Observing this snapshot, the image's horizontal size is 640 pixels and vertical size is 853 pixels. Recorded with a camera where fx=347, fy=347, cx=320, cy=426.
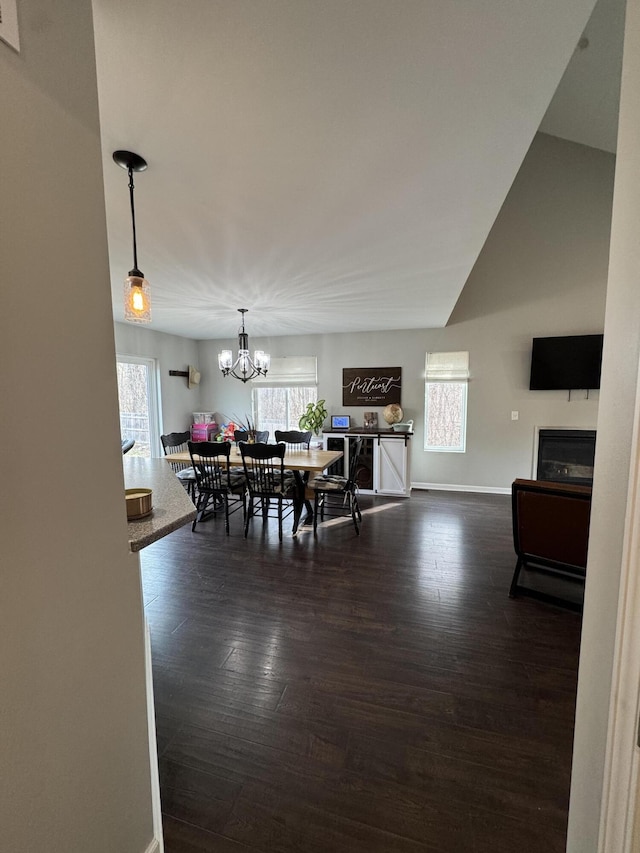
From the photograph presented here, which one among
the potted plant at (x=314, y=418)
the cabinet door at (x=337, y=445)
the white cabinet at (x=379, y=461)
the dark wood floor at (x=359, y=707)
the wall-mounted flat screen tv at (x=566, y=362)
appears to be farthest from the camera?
the potted plant at (x=314, y=418)

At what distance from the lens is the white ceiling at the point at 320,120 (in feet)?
3.16

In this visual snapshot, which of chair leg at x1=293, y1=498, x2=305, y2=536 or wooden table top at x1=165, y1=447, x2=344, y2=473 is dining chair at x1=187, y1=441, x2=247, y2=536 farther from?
chair leg at x1=293, y1=498, x2=305, y2=536

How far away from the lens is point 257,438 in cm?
500

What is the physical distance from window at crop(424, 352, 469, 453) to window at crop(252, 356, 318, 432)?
187 centimetres

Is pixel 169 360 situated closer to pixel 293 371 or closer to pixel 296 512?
pixel 293 371

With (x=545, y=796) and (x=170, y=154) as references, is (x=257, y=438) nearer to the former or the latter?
(x=170, y=154)

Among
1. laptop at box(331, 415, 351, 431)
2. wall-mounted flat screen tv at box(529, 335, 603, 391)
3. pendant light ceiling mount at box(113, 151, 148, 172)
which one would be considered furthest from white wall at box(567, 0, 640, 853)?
laptop at box(331, 415, 351, 431)

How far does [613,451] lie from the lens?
0.69m

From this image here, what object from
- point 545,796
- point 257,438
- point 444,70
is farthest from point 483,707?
A: point 257,438

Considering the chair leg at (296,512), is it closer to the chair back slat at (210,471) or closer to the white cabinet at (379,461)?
the chair back slat at (210,471)

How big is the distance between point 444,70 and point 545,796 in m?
2.55

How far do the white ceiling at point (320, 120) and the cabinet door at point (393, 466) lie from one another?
9.12 ft

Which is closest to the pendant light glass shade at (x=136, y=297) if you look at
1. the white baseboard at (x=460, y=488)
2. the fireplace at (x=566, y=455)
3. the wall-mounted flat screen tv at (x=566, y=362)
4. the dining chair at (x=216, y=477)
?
the dining chair at (x=216, y=477)

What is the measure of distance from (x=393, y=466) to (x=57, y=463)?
4.64 meters
